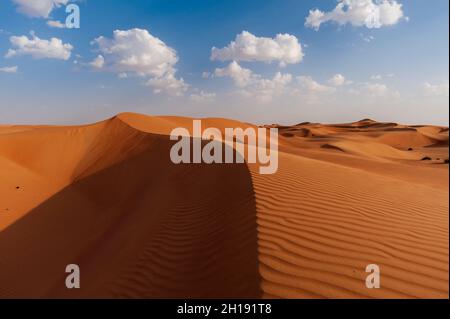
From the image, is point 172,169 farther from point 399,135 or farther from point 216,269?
point 399,135

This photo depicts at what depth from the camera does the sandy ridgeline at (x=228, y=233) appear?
3609 millimetres

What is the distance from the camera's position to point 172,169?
31.4 ft

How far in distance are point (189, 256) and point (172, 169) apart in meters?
5.22

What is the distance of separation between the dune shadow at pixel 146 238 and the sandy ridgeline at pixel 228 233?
0.08 feet

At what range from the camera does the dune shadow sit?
13.3ft

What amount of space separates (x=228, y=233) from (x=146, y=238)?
1804 millimetres

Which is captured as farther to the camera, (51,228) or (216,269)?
(51,228)

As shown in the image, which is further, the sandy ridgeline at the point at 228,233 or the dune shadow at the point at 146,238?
the dune shadow at the point at 146,238

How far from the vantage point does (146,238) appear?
18.7ft

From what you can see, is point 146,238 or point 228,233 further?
point 146,238
